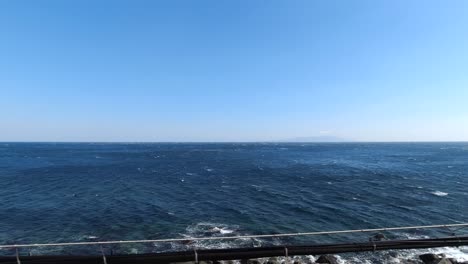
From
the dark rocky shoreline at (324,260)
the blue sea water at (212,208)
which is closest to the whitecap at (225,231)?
the blue sea water at (212,208)

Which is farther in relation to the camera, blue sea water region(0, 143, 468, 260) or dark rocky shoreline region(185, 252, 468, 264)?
blue sea water region(0, 143, 468, 260)

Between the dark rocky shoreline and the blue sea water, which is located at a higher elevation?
the dark rocky shoreline

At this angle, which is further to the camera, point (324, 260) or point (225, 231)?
point (225, 231)

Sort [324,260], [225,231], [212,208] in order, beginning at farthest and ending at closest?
[212,208] → [225,231] → [324,260]

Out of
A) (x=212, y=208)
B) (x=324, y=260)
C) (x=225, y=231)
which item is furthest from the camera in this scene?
(x=212, y=208)

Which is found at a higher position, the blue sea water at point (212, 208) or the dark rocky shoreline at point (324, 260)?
the dark rocky shoreline at point (324, 260)

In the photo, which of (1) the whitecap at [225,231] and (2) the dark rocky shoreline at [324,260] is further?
(1) the whitecap at [225,231]


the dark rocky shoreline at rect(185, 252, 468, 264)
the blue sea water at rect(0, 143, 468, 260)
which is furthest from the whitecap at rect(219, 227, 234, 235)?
the dark rocky shoreline at rect(185, 252, 468, 264)

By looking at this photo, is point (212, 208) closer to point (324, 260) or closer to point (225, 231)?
point (225, 231)

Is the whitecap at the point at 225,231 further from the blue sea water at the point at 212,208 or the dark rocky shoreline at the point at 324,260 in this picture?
the dark rocky shoreline at the point at 324,260

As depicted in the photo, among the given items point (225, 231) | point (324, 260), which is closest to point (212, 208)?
point (225, 231)

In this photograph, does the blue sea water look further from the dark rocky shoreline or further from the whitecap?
the dark rocky shoreline

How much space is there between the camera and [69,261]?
6434mm

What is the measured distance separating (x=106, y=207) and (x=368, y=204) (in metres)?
35.4
